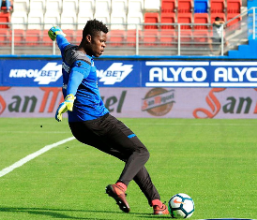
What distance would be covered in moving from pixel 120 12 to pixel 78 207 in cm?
2185

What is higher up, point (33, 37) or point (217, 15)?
point (217, 15)

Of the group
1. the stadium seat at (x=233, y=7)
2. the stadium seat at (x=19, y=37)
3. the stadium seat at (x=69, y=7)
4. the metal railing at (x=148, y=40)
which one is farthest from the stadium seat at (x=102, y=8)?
the stadium seat at (x=233, y=7)

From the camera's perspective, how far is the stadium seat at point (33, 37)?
84.7 ft

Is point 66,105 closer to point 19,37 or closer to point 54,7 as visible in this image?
point 19,37

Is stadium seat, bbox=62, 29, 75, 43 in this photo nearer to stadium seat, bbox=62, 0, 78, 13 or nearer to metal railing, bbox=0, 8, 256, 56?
metal railing, bbox=0, 8, 256, 56

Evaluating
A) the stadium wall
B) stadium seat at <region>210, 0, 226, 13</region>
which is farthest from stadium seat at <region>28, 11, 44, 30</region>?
stadium seat at <region>210, 0, 226, 13</region>

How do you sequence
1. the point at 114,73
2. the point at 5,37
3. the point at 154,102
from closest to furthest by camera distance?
the point at 154,102 < the point at 114,73 < the point at 5,37

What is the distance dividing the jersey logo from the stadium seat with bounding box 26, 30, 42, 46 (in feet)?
9.08

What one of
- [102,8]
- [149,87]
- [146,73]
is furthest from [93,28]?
[102,8]

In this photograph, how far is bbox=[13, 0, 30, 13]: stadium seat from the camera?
28453mm

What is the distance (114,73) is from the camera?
84.1 ft

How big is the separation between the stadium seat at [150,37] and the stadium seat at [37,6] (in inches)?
205

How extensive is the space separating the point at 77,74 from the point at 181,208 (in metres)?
1.67

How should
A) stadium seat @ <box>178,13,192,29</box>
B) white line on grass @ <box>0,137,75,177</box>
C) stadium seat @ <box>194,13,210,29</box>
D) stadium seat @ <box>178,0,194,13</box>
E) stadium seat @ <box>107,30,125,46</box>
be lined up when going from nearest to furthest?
white line on grass @ <box>0,137,75,177</box> → stadium seat @ <box>107,30,125,46</box> → stadium seat @ <box>194,13,210,29</box> → stadium seat @ <box>178,13,192,29</box> → stadium seat @ <box>178,0,194,13</box>
